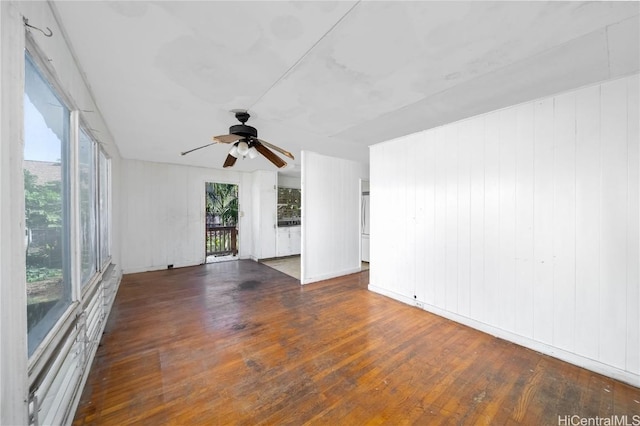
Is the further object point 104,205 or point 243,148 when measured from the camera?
point 104,205

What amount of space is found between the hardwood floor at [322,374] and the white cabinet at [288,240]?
3432mm

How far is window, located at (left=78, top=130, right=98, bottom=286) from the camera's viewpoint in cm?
220

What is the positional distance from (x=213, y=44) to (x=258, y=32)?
1.07 feet

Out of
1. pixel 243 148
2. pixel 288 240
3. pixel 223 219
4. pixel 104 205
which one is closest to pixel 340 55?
pixel 243 148

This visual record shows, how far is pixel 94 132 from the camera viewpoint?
2.44m

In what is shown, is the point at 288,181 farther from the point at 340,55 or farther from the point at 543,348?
the point at 543,348

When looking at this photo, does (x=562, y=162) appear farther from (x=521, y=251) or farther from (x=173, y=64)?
(x=173, y=64)

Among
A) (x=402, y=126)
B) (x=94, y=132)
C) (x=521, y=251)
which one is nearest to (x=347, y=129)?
(x=402, y=126)

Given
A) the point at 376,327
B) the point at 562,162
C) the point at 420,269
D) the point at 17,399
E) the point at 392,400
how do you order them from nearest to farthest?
the point at 17,399, the point at 392,400, the point at 562,162, the point at 376,327, the point at 420,269

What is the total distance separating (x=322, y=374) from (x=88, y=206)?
2769mm

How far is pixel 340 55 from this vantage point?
1.61 metres

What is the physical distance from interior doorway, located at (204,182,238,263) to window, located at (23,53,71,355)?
517 cm

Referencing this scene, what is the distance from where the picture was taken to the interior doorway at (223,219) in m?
6.83

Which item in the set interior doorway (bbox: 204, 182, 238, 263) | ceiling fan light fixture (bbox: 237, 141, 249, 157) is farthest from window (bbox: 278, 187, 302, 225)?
ceiling fan light fixture (bbox: 237, 141, 249, 157)
